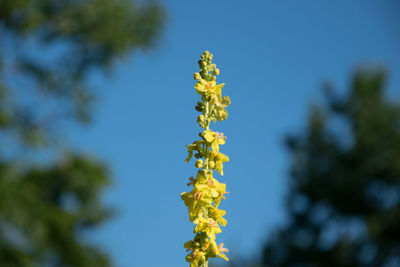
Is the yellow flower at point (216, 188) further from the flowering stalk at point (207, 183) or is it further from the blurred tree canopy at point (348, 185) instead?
the blurred tree canopy at point (348, 185)

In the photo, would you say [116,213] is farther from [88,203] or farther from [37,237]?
[37,237]

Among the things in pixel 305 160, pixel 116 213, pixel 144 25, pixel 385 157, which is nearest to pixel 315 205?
pixel 305 160

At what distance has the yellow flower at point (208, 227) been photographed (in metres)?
1.90

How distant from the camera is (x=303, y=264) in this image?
28078 millimetres

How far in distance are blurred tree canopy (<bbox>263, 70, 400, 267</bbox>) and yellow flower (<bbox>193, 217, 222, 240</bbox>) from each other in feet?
83.3

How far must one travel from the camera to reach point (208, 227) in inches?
75.4

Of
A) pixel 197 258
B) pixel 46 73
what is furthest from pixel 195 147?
pixel 46 73

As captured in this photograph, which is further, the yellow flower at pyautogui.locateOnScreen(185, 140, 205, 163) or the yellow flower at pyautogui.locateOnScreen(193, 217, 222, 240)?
the yellow flower at pyautogui.locateOnScreen(185, 140, 205, 163)

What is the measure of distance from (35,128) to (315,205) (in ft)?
62.2

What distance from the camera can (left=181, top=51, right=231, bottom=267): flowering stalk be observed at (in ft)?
6.30

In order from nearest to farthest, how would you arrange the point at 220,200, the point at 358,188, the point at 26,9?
the point at 220,200
the point at 26,9
the point at 358,188

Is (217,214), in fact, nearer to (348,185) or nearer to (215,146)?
(215,146)

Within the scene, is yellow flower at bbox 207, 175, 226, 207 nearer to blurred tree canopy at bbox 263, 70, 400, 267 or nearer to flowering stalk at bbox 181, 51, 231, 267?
flowering stalk at bbox 181, 51, 231, 267

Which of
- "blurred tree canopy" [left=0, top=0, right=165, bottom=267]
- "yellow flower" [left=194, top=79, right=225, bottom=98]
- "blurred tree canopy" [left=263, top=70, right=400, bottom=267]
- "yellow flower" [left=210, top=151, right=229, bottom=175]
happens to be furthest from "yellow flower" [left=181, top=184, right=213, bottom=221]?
"blurred tree canopy" [left=263, top=70, right=400, bottom=267]
